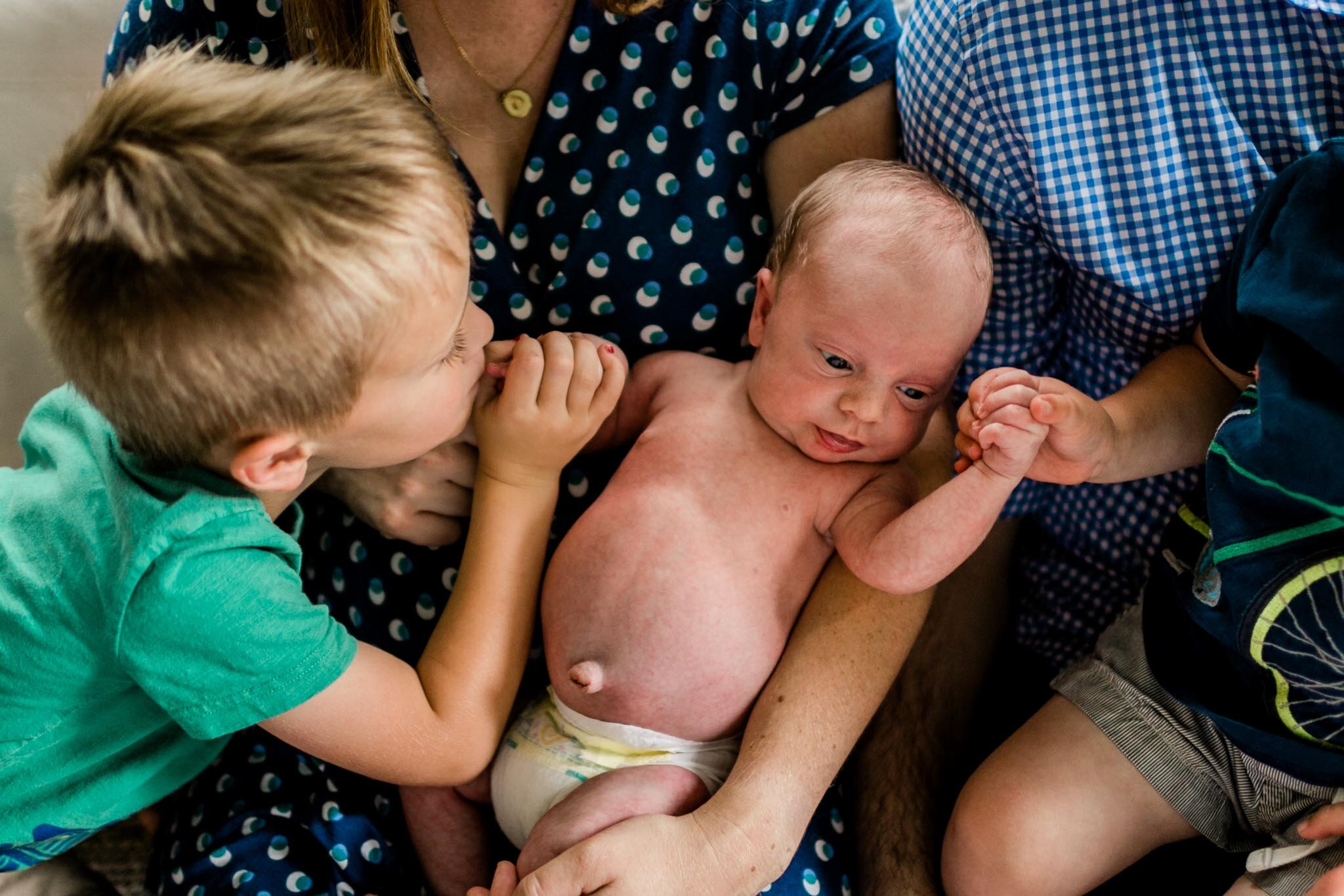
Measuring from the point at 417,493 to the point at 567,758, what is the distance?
311 mm

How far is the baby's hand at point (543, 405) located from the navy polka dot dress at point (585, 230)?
→ 0.33 ft

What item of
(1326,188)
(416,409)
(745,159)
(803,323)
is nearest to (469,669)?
(416,409)

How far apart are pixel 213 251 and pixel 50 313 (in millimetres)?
168

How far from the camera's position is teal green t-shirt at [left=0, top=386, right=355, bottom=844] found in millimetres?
873

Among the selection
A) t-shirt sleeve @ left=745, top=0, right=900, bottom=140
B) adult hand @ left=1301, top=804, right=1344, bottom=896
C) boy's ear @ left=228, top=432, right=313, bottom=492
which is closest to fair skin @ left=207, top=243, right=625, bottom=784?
boy's ear @ left=228, top=432, right=313, bottom=492

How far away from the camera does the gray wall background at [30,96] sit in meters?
1.28

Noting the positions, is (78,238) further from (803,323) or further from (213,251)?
(803,323)

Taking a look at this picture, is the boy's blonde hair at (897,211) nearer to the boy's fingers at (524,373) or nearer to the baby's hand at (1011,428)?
the baby's hand at (1011,428)

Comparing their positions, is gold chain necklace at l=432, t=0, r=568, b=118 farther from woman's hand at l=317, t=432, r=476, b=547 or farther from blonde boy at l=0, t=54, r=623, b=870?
woman's hand at l=317, t=432, r=476, b=547

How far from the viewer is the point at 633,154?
1.16 m

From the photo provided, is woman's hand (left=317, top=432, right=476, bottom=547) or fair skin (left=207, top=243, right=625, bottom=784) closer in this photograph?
fair skin (left=207, top=243, right=625, bottom=784)

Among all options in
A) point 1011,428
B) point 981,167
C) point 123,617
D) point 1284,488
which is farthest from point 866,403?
point 123,617

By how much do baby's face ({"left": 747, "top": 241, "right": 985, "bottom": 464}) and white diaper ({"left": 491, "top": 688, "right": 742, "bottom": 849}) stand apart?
0.33 meters

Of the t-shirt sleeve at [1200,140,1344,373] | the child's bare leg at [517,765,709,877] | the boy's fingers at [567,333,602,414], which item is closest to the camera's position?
the t-shirt sleeve at [1200,140,1344,373]
